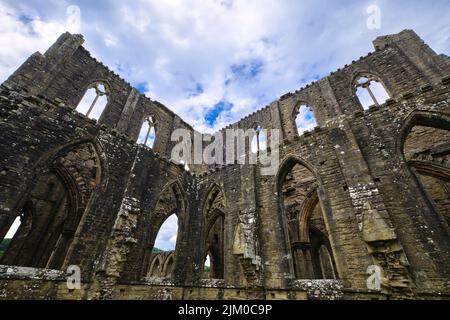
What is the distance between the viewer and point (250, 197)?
833 centimetres

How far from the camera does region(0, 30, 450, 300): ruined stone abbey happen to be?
538cm

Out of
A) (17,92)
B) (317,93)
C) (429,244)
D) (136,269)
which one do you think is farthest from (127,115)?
(429,244)

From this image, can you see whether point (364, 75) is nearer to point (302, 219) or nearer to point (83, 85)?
point (302, 219)

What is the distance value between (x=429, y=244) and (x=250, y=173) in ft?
18.9

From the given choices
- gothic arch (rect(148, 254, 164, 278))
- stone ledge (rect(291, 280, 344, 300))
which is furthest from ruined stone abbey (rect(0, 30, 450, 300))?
gothic arch (rect(148, 254, 164, 278))

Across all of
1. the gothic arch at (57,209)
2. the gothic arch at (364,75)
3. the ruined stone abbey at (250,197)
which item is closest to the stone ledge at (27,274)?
the ruined stone abbey at (250,197)

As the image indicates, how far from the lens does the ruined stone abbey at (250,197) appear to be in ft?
17.6

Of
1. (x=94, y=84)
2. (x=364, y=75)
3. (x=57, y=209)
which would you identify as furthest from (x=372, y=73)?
(x=57, y=209)

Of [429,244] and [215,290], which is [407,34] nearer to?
[429,244]

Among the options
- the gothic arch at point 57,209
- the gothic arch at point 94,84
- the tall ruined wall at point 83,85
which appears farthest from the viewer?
the gothic arch at point 94,84

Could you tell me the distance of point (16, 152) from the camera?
6109 mm

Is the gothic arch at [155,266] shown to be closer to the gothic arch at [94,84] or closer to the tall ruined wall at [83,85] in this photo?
the tall ruined wall at [83,85]

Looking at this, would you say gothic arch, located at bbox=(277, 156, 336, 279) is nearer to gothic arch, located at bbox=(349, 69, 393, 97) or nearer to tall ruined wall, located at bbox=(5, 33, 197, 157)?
gothic arch, located at bbox=(349, 69, 393, 97)

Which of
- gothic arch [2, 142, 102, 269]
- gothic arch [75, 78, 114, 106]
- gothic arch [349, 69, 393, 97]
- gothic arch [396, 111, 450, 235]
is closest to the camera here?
gothic arch [396, 111, 450, 235]
